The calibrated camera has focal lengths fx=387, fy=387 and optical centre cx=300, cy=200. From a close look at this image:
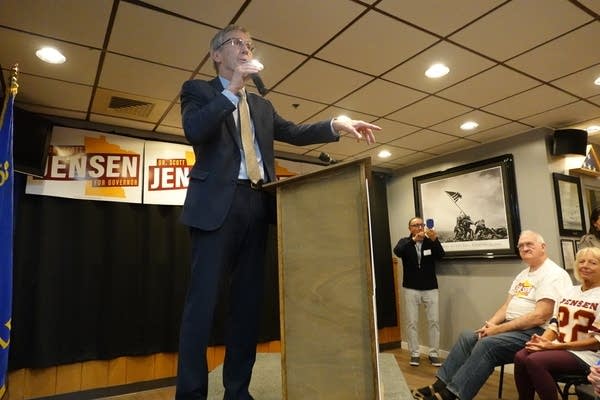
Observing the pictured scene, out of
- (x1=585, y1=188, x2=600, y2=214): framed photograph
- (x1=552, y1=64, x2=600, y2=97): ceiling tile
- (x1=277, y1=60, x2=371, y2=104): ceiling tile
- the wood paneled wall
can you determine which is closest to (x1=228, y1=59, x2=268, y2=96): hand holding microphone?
(x1=277, y1=60, x2=371, y2=104): ceiling tile

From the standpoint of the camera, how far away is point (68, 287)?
355 cm

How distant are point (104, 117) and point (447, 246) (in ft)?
14.1

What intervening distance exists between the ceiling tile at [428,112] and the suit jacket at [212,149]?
8.19 feet

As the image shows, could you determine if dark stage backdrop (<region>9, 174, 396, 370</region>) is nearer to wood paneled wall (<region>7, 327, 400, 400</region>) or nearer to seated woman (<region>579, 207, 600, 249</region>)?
wood paneled wall (<region>7, 327, 400, 400</region>)

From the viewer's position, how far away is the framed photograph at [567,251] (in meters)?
4.06

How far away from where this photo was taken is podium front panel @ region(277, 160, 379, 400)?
3.43ft

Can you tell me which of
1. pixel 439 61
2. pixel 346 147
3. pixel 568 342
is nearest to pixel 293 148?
pixel 346 147

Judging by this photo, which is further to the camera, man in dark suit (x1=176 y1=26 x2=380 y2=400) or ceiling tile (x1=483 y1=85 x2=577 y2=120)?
ceiling tile (x1=483 y1=85 x2=577 y2=120)

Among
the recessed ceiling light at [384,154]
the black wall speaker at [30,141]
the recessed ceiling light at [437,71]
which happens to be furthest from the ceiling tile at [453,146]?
the black wall speaker at [30,141]

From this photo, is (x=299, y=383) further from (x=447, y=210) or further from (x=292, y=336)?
(x=447, y=210)

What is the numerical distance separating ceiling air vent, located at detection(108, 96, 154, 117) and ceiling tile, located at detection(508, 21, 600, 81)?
304 cm

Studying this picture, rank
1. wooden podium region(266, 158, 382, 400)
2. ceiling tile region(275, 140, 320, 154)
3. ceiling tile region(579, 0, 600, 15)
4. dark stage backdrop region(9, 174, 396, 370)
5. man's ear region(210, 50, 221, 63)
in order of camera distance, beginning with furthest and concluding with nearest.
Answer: ceiling tile region(275, 140, 320, 154), dark stage backdrop region(9, 174, 396, 370), ceiling tile region(579, 0, 600, 15), man's ear region(210, 50, 221, 63), wooden podium region(266, 158, 382, 400)

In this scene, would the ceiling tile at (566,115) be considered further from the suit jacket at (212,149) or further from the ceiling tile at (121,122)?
the ceiling tile at (121,122)

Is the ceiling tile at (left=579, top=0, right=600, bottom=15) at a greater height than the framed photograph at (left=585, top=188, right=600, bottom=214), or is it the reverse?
the ceiling tile at (left=579, top=0, right=600, bottom=15)
